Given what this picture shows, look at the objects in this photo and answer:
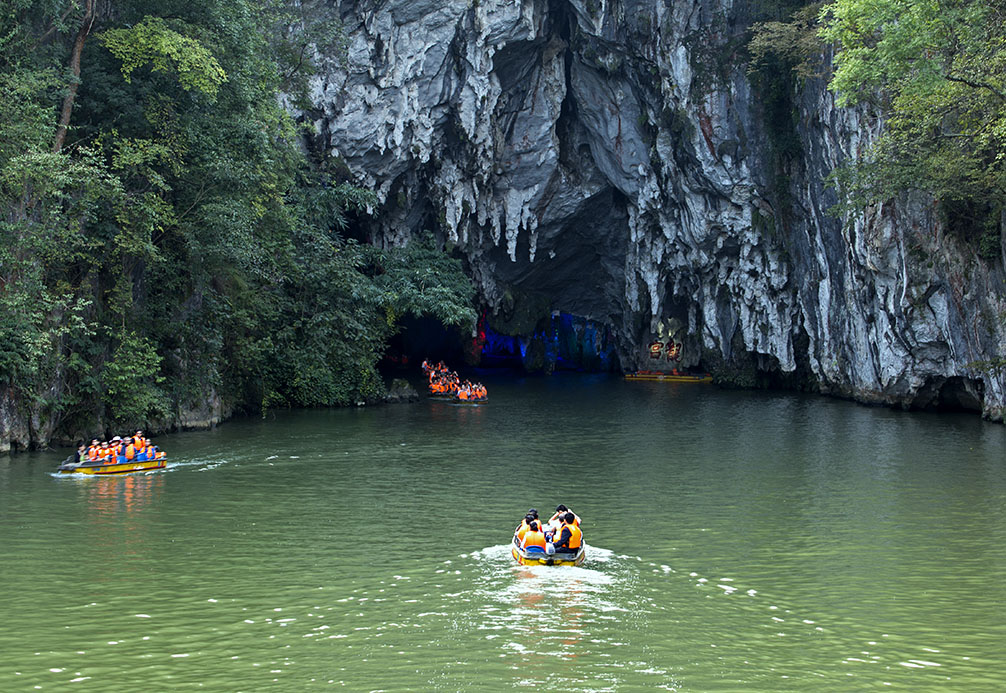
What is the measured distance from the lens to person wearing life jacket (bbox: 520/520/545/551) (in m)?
15.5

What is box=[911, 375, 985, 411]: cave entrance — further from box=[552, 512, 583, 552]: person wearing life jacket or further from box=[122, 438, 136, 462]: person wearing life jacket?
box=[122, 438, 136, 462]: person wearing life jacket

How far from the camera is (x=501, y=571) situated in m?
15.2

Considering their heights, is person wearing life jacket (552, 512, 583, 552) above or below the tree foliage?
below

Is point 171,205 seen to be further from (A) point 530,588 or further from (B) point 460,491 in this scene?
(A) point 530,588

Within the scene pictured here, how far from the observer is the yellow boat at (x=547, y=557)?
15.4m

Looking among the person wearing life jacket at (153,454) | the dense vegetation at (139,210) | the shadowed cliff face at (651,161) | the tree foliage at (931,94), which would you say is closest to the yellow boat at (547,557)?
the person wearing life jacket at (153,454)

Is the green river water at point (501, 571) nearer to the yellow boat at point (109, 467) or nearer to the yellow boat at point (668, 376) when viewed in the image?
the yellow boat at point (109, 467)

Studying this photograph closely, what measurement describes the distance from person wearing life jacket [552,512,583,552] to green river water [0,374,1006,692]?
40 cm

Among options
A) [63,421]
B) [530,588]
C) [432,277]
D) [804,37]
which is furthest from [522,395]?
[530,588]

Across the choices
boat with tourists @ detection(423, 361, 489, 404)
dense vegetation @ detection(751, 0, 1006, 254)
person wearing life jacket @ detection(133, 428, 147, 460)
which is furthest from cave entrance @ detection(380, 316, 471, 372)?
person wearing life jacket @ detection(133, 428, 147, 460)

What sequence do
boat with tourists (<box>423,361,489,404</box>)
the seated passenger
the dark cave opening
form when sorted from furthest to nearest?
the dark cave opening
boat with tourists (<box>423,361,489,404</box>)
the seated passenger

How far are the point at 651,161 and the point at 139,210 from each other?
30629 millimetres

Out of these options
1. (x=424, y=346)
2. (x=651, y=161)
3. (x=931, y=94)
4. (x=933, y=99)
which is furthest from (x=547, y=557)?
(x=424, y=346)

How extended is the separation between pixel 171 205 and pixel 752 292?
30977 mm
